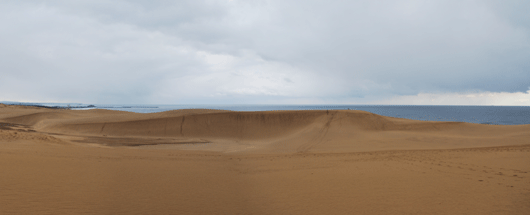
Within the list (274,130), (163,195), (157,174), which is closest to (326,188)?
(163,195)

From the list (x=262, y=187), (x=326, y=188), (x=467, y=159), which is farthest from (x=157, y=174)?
(x=467, y=159)

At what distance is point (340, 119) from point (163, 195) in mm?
18166

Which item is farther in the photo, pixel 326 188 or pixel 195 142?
pixel 195 142

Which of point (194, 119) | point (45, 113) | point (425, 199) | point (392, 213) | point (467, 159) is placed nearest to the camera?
→ point (392, 213)

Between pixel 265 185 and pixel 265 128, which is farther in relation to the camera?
pixel 265 128

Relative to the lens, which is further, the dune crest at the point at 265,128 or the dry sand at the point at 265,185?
the dune crest at the point at 265,128

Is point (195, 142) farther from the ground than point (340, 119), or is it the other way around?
point (340, 119)

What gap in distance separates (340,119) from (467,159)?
41.0 ft

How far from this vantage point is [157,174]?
22.3 feet

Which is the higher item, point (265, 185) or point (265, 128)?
point (265, 128)

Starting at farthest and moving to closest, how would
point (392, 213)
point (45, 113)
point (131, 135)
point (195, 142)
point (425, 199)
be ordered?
point (45, 113), point (131, 135), point (195, 142), point (425, 199), point (392, 213)

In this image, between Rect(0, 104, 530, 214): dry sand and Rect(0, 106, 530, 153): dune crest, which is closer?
Rect(0, 104, 530, 214): dry sand

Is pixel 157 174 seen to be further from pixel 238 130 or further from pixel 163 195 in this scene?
pixel 238 130

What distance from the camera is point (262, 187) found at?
6.18 m
